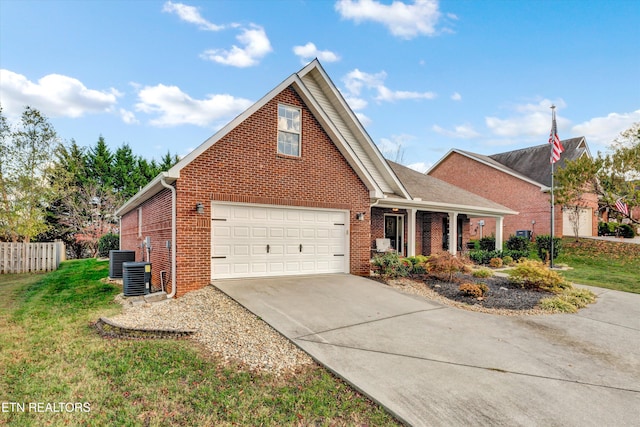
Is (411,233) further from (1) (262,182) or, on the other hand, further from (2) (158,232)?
(2) (158,232)

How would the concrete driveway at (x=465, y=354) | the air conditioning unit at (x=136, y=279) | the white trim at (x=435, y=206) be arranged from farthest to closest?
the white trim at (x=435, y=206), the air conditioning unit at (x=136, y=279), the concrete driveway at (x=465, y=354)

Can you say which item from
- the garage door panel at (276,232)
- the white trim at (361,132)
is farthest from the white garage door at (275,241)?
the white trim at (361,132)

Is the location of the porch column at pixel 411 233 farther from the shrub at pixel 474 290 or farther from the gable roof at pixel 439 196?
the shrub at pixel 474 290

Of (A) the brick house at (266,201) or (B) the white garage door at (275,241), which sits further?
(B) the white garage door at (275,241)

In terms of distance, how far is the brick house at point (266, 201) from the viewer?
27.2ft

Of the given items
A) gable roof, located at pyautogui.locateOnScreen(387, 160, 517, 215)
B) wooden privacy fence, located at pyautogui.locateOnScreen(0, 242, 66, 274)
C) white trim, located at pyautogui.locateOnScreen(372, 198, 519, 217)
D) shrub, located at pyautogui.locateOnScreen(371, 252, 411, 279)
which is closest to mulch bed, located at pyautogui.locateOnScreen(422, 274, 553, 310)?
shrub, located at pyautogui.locateOnScreen(371, 252, 411, 279)

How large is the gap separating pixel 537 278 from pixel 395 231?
7.30m

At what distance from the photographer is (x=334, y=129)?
1013 centimetres

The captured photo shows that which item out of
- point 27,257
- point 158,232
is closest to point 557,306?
point 158,232

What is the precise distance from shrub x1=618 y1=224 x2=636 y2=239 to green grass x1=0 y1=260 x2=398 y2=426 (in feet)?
106

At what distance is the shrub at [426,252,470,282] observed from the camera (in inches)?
421

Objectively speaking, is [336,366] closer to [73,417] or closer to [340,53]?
[73,417]

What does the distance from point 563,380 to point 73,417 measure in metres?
5.33

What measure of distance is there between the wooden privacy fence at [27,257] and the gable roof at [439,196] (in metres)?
16.6
